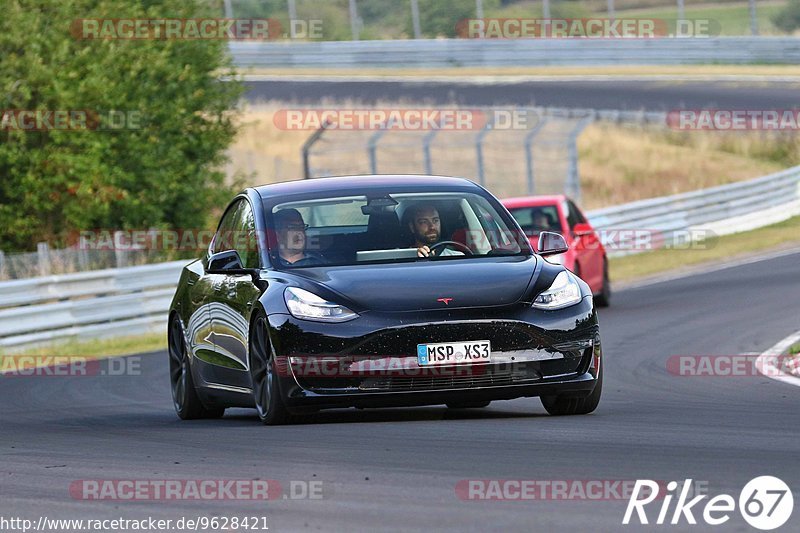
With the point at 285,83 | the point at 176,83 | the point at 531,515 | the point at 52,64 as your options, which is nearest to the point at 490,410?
the point at 531,515

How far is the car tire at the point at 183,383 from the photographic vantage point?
11.4 m

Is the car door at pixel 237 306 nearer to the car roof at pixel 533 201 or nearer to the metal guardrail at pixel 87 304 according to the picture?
the metal guardrail at pixel 87 304

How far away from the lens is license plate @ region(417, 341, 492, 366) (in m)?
9.20

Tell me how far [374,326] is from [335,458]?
4.57ft

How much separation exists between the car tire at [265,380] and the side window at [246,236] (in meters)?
0.60

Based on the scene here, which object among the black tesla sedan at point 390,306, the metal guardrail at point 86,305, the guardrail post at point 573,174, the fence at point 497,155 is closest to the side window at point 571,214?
the metal guardrail at point 86,305

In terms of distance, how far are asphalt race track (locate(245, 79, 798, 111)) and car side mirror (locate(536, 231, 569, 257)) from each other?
34130mm

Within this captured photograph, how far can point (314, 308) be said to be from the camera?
30.6ft

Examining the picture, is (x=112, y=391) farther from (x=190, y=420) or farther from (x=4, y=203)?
(x=4, y=203)

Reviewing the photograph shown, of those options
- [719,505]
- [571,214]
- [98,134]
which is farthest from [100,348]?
[719,505]

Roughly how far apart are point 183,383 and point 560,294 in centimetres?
320

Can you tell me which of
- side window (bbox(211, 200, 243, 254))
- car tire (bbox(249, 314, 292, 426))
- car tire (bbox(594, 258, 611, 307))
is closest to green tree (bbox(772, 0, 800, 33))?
car tire (bbox(594, 258, 611, 307))

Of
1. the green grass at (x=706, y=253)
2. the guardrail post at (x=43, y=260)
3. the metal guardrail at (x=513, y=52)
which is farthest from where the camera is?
the metal guardrail at (x=513, y=52)

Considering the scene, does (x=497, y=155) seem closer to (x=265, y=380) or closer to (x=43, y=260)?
(x=43, y=260)
